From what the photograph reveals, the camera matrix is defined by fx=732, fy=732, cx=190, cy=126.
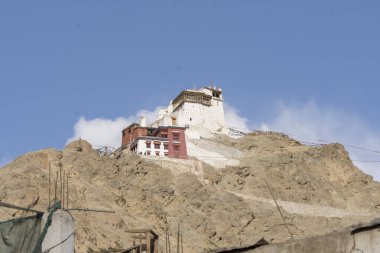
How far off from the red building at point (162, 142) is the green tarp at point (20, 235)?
6127 centimetres

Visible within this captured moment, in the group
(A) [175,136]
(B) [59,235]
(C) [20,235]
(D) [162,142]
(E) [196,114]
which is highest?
(E) [196,114]

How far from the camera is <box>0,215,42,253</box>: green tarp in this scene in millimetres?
12844

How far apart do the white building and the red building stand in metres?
2.27

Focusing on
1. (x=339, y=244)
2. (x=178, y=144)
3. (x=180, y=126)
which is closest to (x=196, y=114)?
(x=180, y=126)

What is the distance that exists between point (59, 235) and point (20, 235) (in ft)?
2.55

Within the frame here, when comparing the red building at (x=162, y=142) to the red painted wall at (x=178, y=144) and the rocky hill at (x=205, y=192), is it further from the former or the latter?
the rocky hill at (x=205, y=192)

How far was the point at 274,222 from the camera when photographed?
68938 mm

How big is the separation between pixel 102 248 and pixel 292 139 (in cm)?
3996

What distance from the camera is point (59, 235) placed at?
12711mm

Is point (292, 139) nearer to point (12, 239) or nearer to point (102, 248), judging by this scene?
point (102, 248)

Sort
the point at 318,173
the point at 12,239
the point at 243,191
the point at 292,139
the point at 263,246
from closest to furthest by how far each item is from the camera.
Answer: the point at 263,246 < the point at 12,239 < the point at 243,191 < the point at 318,173 < the point at 292,139

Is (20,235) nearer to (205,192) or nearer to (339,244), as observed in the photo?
(339,244)

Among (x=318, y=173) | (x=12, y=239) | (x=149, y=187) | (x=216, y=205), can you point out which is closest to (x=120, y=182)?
(x=149, y=187)

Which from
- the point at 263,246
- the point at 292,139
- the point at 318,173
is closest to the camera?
the point at 263,246
